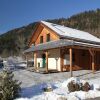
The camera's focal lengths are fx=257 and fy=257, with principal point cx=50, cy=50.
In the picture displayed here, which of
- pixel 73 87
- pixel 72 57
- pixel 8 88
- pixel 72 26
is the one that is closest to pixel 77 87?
pixel 73 87

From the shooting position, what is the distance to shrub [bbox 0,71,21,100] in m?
12.1

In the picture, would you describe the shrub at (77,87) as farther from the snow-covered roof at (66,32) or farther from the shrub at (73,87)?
the snow-covered roof at (66,32)

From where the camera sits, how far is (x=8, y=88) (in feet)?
40.5

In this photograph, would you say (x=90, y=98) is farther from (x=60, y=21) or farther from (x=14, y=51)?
A: (x=60, y=21)

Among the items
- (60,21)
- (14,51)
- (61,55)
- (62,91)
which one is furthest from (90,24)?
(62,91)

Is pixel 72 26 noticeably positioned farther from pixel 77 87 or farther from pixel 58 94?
pixel 58 94

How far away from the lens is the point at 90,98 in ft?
42.9

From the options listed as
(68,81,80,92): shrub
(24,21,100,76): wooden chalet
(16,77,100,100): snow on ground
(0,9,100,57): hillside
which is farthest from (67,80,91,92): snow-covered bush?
(0,9,100,57): hillside

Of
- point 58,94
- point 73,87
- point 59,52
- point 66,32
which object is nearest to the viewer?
point 58,94

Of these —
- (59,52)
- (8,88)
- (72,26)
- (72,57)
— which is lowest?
(8,88)

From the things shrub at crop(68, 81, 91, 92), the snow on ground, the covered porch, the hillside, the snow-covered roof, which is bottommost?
the snow on ground

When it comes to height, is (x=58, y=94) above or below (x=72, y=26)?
below

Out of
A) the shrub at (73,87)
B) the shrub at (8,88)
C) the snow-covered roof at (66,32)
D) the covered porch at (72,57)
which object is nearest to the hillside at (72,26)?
the snow-covered roof at (66,32)

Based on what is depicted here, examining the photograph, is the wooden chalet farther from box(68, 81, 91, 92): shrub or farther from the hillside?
the hillside
